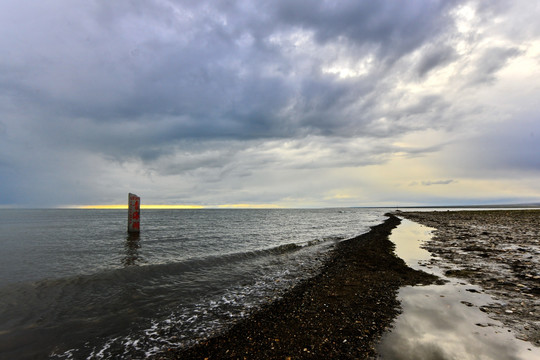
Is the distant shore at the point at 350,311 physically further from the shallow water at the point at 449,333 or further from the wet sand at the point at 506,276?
the shallow water at the point at 449,333

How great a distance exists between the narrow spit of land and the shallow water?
0.47m

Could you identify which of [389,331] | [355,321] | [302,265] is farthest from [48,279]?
[389,331]

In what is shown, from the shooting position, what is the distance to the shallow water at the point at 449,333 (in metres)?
5.70

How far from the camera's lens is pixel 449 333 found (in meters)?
6.65

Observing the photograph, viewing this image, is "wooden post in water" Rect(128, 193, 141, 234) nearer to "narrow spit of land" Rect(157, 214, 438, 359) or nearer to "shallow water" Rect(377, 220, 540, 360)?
"narrow spit of land" Rect(157, 214, 438, 359)

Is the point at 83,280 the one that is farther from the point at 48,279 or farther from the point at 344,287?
the point at 344,287

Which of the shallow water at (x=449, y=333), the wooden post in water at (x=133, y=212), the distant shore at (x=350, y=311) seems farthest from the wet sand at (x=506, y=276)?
the wooden post in water at (x=133, y=212)

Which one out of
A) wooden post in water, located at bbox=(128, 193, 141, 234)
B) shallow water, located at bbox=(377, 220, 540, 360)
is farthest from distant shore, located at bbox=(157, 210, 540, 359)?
wooden post in water, located at bbox=(128, 193, 141, 234)

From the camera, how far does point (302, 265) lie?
17.8 m

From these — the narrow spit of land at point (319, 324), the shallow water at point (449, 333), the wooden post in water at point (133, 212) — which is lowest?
the narrow spit of land at point (319, 324)

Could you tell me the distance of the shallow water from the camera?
18.7ft

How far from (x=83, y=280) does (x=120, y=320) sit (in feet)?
24.4

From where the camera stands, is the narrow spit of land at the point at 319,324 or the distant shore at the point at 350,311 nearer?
the narrow spit of land at the point at 319,324

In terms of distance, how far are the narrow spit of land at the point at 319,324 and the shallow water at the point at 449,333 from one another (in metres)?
0.47
